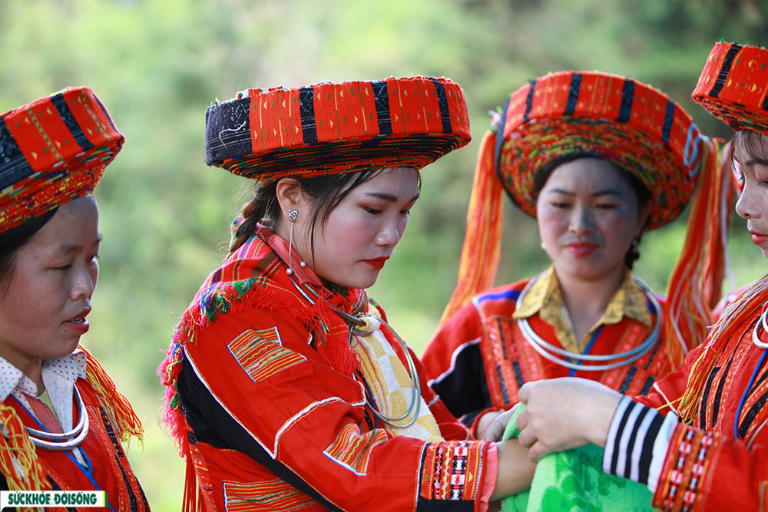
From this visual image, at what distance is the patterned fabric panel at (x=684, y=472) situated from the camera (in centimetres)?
148

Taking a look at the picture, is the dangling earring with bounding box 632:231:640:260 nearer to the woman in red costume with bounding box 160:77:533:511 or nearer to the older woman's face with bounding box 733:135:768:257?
the older woman's face with bounding box 733:135:768:257

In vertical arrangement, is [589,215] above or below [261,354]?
above

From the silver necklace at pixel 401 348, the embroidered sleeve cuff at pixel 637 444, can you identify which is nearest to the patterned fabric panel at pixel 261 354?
the silver necklace at pixel 401 348

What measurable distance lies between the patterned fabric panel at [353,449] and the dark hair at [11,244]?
2.56 feet

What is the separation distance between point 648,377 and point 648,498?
3.80 feet

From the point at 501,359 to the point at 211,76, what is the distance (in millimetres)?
6415

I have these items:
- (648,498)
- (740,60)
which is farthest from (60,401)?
(740,60)

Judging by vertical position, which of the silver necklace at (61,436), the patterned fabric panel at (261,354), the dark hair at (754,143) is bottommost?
the silver necklace at (61,436)

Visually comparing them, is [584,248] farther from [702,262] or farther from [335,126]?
[335,126]

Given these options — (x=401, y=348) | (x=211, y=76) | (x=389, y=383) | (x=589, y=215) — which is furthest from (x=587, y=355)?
(x=211, y=76)

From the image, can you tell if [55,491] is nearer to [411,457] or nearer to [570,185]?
[411,457]

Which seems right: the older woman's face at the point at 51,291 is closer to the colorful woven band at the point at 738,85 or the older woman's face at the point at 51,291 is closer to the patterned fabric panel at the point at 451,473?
the patterned fabric panel at the point at 451,473

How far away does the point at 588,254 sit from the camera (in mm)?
→ 2781

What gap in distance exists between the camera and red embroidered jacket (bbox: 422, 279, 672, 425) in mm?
2754
